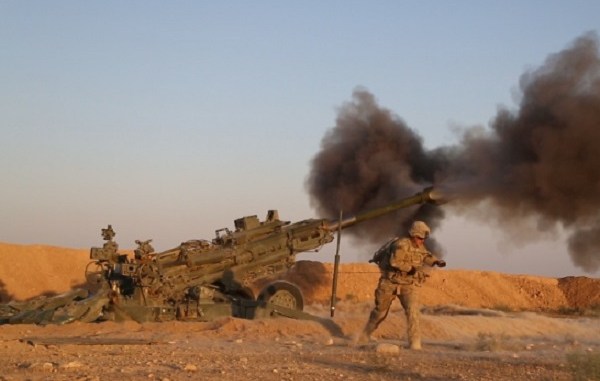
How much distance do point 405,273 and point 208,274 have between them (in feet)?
18.8

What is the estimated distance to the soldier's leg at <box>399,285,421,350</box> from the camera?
14008mm

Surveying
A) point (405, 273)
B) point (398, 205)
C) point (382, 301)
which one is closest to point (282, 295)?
point (398, 205)

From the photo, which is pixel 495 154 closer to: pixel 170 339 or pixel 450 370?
pixel 170 339

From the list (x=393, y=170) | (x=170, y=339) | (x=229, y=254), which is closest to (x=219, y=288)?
(x=229, y=254)

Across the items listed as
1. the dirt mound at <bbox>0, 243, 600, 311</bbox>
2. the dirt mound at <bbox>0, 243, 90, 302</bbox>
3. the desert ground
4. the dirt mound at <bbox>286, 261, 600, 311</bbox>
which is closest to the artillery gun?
the desert ground

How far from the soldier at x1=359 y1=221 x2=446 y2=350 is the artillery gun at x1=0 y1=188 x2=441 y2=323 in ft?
15.1

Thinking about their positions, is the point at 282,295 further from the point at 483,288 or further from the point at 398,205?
the point at 483,288

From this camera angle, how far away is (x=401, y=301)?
14.6 meters

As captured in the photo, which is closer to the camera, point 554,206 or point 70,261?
point 554,206

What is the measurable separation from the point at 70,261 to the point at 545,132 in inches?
759

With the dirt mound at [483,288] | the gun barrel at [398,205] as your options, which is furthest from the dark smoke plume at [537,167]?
the dirt mound at [483,288]

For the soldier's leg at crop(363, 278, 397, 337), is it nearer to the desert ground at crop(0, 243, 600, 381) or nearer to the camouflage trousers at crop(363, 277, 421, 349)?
the camouflage trousers at crop(363, 277, 421, 349)

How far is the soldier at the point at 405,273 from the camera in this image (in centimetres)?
1434

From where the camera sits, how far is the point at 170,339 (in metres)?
15.5
